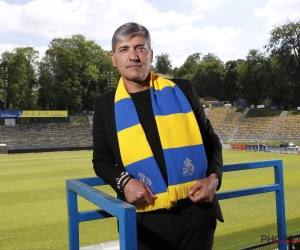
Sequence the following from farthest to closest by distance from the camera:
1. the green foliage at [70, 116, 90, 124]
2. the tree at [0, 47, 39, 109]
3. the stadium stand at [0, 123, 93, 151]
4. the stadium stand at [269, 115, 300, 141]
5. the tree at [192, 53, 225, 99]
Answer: the tree at [192, 53, 225, 99] → the tree at [0, 47, 39, 109] → the green foliage at [70, 116, 90, 124] → the stadium stand at [0, 123, 93, 151] → the stadium stand at [269, 115, 300, 141]

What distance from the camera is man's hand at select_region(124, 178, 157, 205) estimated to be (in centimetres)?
199

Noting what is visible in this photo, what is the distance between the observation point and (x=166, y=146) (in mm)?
2086

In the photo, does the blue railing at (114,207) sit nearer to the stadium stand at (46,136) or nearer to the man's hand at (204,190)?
the man's hand at (204,190)

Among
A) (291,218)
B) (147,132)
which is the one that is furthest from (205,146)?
(291,218)

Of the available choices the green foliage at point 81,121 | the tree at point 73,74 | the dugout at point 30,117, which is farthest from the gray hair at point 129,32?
the tree at point 73,74

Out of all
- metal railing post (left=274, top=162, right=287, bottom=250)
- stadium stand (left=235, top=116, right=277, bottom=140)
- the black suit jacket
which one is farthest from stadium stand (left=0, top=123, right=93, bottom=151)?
the black suit jacket

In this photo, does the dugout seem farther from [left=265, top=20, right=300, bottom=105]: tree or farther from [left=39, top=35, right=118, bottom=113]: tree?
[left=265, top=20, right=300, bottom=105]: tree

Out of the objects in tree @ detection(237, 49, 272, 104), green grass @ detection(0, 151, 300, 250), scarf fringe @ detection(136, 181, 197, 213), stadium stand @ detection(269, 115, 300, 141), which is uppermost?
tree @ detection(237, 49, 272, 104)

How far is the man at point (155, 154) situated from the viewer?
206cm

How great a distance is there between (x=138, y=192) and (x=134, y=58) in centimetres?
80

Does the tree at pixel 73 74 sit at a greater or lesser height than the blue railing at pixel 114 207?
greater

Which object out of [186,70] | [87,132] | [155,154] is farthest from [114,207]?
[186,70]

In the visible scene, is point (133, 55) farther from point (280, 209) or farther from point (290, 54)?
point (290, 54)

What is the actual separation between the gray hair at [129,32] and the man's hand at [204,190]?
910 millimetres
